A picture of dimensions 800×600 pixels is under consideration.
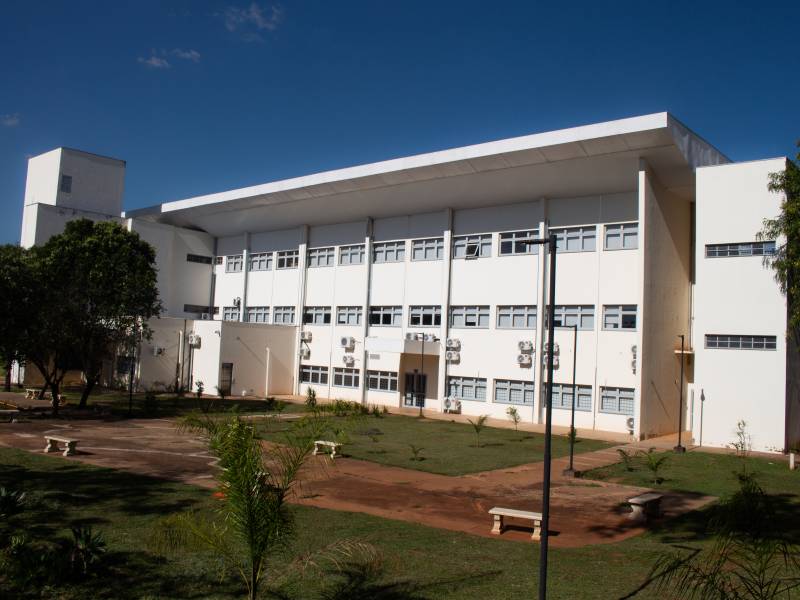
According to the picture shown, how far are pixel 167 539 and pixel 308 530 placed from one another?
354cm

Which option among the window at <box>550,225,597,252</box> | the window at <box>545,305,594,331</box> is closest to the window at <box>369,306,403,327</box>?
the window at <box>545,305,594,331</box>

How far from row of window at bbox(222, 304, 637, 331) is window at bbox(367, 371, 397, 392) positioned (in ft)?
8.35

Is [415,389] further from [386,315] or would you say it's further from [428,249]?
[428,249]

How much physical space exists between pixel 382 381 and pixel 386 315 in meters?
3.46

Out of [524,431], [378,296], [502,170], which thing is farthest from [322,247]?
[524,431]

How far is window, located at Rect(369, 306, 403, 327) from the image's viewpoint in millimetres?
34812

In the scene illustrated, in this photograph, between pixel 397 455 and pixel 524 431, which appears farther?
pixel 524 431

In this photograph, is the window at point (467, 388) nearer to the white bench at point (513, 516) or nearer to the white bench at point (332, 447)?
the white bench at point (332, 447)

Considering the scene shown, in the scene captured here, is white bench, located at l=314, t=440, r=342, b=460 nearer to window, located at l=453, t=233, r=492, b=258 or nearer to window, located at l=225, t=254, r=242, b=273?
window, located at l=453, t=233, r=492, b=258

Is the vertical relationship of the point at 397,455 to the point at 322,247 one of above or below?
below

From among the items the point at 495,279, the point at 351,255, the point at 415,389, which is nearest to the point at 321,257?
the point at 351,255

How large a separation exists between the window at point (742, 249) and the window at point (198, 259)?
32147 mm

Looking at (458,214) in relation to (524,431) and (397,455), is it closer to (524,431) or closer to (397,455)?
(524,431)

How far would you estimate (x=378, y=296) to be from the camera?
117 ft
